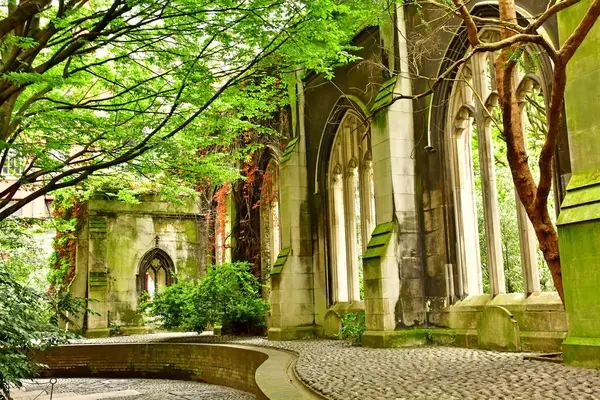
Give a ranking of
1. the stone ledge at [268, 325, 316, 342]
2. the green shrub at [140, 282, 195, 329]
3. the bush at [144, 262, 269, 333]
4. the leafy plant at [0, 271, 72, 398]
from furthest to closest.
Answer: the green shrub at [140, 282, 195, 329]
the bush at [144, 262, 269, 333]
the stone ledge at [268, 325, 316, 342]
the leafy plant at [0, 271, 72, 398]

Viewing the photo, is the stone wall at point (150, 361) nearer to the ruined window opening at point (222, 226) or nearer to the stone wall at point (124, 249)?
the stone wall at point (124, 249)

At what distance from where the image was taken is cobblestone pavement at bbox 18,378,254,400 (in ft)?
32.7

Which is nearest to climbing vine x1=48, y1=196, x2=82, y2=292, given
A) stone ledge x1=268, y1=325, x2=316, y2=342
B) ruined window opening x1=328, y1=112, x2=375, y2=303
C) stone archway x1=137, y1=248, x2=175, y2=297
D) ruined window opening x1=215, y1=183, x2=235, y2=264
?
stone archway x1=137, y1=248, x2=175, y2=297

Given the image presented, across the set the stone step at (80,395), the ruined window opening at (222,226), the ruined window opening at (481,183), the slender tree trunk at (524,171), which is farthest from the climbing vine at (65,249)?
the slender tree trunk at (524,171)

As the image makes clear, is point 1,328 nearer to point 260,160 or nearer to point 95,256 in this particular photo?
point 260,160

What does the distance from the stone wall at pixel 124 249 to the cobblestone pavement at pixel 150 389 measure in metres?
5.57

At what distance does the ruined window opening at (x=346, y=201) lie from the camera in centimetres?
1282

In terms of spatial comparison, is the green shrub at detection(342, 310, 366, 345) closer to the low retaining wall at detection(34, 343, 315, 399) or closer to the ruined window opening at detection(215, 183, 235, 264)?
the low retaining wall at detection(34, 343, 315, 399)

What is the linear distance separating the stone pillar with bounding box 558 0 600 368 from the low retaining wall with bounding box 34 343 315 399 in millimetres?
3997

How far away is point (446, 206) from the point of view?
392 inches

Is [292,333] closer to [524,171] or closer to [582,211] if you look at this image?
[524,171]

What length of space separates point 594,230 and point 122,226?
17098 millimetres

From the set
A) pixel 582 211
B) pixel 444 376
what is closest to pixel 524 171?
pixel 582 211

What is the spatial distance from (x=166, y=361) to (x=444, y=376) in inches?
343
